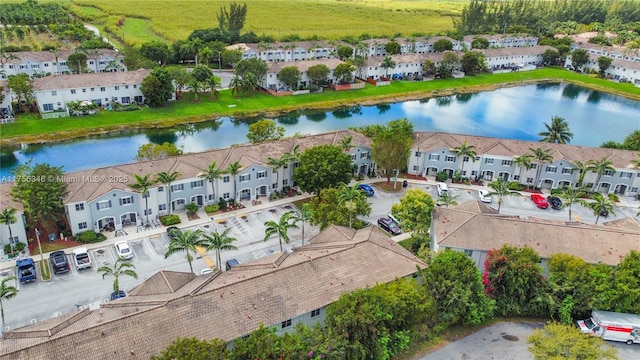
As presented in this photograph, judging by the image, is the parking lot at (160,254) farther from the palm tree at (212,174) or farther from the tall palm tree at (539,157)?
the tall palm tree at (539,157)

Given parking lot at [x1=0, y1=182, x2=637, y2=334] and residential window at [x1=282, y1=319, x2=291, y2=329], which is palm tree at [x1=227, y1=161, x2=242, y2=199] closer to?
parking lot at [x1=0, y1=182, x2=637, y2=334]

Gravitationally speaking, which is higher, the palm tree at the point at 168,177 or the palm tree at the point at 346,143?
the palm tree at the point at 346,143


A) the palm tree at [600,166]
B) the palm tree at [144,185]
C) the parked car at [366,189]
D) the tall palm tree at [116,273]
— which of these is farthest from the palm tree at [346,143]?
the palm tree at [600,166]

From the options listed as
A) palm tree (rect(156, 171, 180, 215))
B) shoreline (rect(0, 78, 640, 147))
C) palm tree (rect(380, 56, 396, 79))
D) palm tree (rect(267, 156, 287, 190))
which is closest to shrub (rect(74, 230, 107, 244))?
palm tree (rect(156, 171, 180, 215))

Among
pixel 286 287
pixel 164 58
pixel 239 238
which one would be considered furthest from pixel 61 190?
pixel 164 58

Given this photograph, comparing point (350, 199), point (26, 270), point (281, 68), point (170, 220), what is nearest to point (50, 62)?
point (281, 68)

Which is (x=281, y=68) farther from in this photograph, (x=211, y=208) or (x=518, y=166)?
(x=518, y=166)

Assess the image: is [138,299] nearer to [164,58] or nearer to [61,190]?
[61,190]
